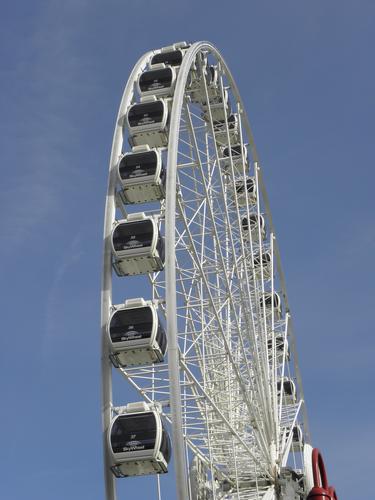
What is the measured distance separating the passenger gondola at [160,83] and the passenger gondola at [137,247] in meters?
4.67

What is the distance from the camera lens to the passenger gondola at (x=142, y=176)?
21.3 m

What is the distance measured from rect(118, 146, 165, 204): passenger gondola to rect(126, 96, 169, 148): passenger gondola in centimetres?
89

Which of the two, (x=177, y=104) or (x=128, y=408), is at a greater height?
(x=177, y=104)

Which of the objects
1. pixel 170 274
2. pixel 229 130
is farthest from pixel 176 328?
pixel 229 130

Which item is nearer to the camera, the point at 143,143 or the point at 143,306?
the point at 143,306

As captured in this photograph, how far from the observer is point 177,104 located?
2105 centimetres

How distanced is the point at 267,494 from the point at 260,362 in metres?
3.62

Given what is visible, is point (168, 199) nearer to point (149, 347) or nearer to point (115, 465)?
point (149, 347)

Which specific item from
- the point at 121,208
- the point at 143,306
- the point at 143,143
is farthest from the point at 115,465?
the point at 143,143

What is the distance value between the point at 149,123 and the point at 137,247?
403cm

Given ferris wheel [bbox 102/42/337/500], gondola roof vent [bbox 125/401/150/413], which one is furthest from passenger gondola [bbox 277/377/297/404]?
gondola roof vent [bbox 125/401/150/413]

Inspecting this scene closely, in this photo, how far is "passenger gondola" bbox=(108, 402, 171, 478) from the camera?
56.9ft

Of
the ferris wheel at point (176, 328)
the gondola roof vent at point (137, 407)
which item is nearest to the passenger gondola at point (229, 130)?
the ferris wheel at point (176, 328)

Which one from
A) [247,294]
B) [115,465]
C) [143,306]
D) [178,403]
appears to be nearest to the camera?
[178,403]
